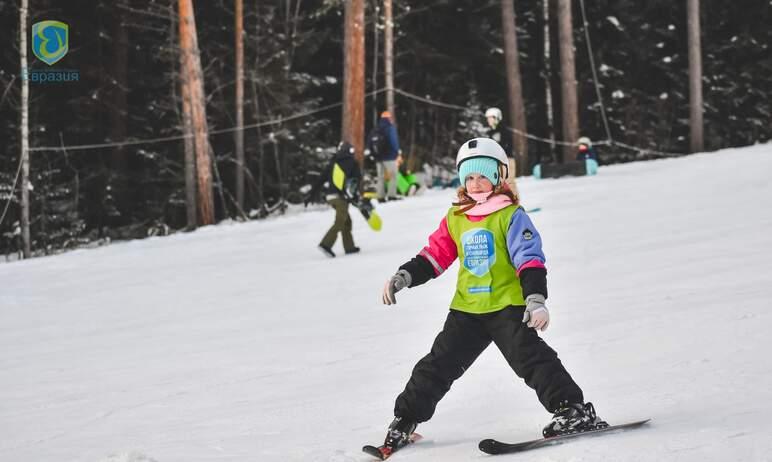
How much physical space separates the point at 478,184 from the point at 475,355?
0.79 m

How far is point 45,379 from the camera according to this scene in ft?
20.7

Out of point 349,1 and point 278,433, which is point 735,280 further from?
point 349,1

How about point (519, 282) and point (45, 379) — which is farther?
point (45, 379)

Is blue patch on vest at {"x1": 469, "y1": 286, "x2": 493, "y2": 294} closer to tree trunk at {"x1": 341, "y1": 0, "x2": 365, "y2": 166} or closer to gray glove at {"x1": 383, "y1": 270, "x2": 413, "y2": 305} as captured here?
gray glove at {"x1": 383, "y1": 270, "x2": 413, "y2": 305}

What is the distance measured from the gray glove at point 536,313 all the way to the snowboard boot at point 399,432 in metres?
0.79

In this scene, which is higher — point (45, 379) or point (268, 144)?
point (268, 144)

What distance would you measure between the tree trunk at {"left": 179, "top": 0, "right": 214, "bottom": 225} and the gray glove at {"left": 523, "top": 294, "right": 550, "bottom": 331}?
16023 mm

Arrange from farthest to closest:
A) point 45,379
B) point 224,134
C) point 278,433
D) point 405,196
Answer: point 224,134 → point 405,196 → point 45,379 → point 278,433

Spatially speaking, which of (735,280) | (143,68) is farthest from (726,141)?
(735,280)

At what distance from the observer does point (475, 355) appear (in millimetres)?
3848

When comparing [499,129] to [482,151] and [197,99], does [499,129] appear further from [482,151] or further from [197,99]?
[197,99]

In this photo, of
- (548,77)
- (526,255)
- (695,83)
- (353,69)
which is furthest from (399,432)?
(548,77)

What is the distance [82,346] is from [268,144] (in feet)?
66.9

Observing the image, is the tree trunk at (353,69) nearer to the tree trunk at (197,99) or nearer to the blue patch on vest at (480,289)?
the tree trunk at (197,99)
